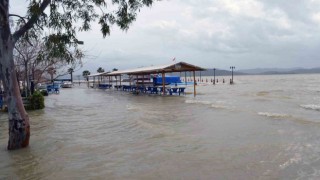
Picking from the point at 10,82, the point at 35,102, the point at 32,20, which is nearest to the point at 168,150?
the point at 10,82

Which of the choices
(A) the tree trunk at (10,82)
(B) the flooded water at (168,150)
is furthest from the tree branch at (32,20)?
(B) the flooded water at (168,150)

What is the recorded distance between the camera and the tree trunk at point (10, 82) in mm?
8062

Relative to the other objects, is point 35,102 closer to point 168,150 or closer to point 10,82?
point 10,82

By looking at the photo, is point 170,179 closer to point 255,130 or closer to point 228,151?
point 228,151

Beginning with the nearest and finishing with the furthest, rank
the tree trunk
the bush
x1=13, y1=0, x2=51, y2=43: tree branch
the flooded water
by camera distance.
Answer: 1. the flooded water
2. the tree trunk
3. x1=13, y1=0, x2=51, y2=43: tree branch
4. the bush

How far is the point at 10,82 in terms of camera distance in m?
8.18

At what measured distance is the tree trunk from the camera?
8062mm

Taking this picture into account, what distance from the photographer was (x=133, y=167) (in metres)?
7.11

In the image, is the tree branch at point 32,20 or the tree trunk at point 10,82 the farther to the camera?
the tree branch at point 32,20

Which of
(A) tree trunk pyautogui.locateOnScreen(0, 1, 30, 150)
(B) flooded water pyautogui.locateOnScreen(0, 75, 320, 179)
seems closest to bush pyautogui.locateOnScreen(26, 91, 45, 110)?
(B) flooded water pyautogui.locateOnScreen(0, 75, 320, 179)

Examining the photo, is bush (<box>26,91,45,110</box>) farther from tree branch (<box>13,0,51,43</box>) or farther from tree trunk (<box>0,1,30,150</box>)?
tree branch (<box>13,0,51,43</box>)

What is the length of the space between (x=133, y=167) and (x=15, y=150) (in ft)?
11.9

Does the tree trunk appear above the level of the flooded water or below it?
above

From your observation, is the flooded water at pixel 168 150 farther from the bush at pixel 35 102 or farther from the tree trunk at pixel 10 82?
the bush at pixel 35 102
